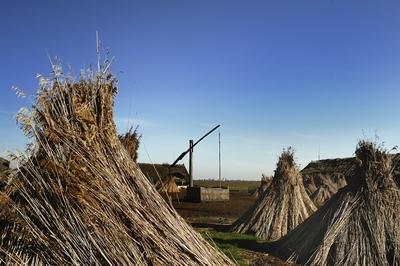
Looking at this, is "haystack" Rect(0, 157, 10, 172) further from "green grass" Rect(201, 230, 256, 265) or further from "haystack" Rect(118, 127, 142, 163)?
"green grass" Rect(201, 230, 256, 265)

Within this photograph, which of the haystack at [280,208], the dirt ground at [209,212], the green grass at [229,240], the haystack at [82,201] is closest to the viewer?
the haystack at [82,201]

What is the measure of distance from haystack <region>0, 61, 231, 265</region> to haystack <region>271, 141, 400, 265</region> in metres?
5.60

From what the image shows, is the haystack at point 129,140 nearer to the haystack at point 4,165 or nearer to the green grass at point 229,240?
the haystack at point 4,165

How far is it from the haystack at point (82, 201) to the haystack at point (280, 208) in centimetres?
1004

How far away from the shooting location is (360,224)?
10.6m

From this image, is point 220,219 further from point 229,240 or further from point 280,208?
point 229,240

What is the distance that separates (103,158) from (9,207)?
103 centimetres

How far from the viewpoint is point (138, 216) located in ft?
16.9

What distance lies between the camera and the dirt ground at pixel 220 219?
11664mm

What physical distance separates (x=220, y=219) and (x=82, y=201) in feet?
50.5

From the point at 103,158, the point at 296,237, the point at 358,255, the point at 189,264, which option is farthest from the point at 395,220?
the point at 103,158

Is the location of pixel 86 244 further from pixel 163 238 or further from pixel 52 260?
pixel 163 238

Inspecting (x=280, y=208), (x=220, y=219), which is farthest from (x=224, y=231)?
(x=220, y=219)

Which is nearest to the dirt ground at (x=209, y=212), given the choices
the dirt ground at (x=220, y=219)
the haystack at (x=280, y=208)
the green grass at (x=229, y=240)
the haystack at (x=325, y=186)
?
the dirt ground at (x=220, y=219)
